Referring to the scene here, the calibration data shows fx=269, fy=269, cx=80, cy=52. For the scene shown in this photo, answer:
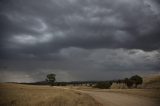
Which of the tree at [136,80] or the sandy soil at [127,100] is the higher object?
the tree at [136,80]

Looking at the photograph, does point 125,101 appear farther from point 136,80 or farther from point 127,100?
point 136,80

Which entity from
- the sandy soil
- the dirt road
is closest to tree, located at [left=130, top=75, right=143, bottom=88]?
the sandy soil

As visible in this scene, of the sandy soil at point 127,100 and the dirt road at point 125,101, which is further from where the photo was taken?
the sandy soil at point 127,100

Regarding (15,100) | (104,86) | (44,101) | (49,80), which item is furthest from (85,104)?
(49,80)

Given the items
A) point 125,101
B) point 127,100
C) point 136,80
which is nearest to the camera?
point 125,101

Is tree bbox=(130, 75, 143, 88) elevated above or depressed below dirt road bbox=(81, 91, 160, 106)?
above

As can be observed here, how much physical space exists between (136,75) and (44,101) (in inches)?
3461

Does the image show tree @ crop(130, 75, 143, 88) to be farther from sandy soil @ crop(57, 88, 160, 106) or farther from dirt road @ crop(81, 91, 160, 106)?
dirt road @ crop(81, 91, 160, 106)

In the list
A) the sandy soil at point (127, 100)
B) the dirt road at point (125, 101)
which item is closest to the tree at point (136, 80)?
the sandy soil at point (127, 100)

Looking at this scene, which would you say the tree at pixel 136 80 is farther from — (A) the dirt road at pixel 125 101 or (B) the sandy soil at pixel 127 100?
(A) the dirt road at pixel 125 101

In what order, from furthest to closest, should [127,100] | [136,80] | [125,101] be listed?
[136,80]
[127,100]
[125,101]

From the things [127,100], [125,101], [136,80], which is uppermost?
[136,80]

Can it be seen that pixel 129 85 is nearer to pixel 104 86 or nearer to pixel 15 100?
pixel 104 86

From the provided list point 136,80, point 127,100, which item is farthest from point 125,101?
point 136,80
